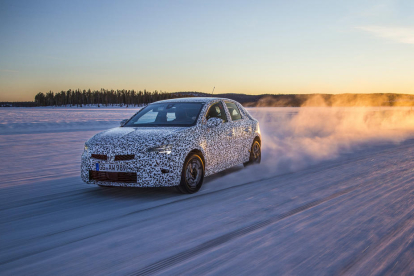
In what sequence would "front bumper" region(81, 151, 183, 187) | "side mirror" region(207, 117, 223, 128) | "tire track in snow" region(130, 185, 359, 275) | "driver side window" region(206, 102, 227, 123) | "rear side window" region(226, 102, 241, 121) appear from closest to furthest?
"tire track in snow" region(130, 185, 359, 275), "front bumper" region(81, 151, 183, 187), "side mirror" region(207, 117, 223, 128), "driver side window" region(206, 102, 227, 123), "rear side window" region(226, 102, 241, 121)

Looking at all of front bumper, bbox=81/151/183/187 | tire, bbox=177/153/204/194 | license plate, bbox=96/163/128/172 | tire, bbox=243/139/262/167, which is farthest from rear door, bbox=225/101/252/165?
license plate, bbox=96/163/128/172

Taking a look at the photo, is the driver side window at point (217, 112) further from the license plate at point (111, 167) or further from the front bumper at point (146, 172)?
the license plate at point (111, 167)

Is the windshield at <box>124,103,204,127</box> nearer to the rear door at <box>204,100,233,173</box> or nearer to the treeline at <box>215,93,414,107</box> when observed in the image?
the rear door at <box>204,100,233,173</box>

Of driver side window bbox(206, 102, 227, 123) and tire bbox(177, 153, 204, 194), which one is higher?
driver side window bbox(206, 102, 227, 123)

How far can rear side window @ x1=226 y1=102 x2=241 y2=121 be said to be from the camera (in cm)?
916

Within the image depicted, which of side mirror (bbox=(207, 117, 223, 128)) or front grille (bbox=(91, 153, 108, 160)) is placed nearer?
front grille (bbox=(91, 153, 108, 160))

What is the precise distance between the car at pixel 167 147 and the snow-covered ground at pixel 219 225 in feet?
1.19

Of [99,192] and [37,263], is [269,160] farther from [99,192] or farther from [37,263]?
[37,263]


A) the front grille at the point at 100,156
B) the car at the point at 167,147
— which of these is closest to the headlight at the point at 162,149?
the car at the point at 167,147

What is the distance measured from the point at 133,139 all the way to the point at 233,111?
3220mm

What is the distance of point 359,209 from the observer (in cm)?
590

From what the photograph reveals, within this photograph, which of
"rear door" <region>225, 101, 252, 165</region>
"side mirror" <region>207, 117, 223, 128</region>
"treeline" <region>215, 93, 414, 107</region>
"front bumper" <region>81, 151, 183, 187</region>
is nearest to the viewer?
"front bumper" <region>81, 151, 183, 187</region>

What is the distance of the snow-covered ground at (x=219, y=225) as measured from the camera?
3.90 meters

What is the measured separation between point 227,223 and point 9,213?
3.06 metres
